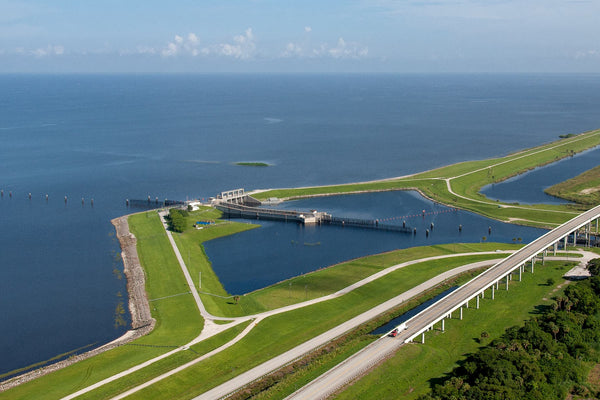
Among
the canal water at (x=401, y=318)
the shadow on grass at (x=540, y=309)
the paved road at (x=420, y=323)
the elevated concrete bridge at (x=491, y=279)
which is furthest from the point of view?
the shadow on grass at (x=540, y=309)

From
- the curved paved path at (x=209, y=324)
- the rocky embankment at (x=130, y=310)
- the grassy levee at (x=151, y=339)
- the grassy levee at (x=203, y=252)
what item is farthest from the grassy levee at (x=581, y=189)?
the rocky embankment at (x=130, y=310)

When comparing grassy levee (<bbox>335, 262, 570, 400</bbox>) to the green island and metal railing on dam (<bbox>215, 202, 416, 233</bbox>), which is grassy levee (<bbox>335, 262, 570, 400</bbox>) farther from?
metal railing on dam (<bbox>215, 202, 416, 233</bbox>)

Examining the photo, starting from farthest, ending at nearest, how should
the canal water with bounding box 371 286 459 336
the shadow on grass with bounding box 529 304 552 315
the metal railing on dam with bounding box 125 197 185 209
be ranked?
the metal railing on dam with bounding box 125 197 185 209 → the shadow on grass with bounding box 529 304 552 315 → the canal water with bounding box 371 286 459 336

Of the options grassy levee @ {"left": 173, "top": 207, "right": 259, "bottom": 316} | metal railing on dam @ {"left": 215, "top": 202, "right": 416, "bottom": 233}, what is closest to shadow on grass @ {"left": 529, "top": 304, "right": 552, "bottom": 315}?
grassy levee @ {"left": 173, "top": 207, "right": 259, "bottom": 316}

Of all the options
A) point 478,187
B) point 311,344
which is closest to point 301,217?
point 478,187

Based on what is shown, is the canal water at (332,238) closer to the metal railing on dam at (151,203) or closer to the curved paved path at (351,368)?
the metal railing on dam at (151,203)

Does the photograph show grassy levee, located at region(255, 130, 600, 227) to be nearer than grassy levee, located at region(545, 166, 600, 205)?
Yes

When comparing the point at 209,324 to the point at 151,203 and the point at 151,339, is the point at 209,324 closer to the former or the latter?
the point at 151,339
